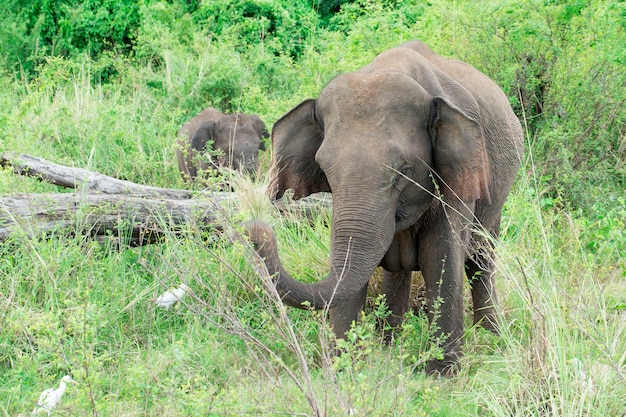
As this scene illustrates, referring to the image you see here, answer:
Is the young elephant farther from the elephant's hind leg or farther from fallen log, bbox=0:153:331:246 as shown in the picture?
the elephant's hind leg

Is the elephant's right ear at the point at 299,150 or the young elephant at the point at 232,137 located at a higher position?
the elephant's right ear at the point at 299,150

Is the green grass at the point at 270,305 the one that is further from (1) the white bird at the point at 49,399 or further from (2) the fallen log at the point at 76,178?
(2) the fallen log at the point at 76,178

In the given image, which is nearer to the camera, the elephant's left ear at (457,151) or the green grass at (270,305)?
the green grass at (270,305)

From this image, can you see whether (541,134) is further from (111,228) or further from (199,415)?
(199,415)

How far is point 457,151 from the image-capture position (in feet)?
17.6

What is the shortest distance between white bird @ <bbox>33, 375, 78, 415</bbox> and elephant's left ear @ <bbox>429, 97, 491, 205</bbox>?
2411 mm

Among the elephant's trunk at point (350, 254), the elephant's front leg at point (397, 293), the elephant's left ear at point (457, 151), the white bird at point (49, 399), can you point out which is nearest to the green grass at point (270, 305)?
Answer: the white bird at point (49, 399)

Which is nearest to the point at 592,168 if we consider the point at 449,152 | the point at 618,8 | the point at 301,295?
the point at 618,8

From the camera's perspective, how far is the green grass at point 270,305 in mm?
4543

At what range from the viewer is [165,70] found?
13.5 meters

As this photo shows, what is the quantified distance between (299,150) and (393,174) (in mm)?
900

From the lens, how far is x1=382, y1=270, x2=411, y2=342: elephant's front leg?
657 cm

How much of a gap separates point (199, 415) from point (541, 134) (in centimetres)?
653

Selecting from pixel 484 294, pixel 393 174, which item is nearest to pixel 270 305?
pixel 393 174
